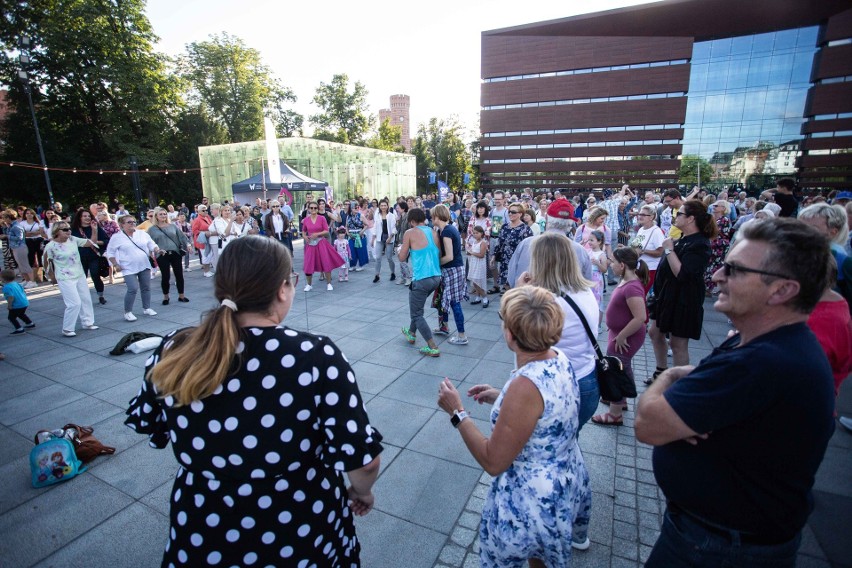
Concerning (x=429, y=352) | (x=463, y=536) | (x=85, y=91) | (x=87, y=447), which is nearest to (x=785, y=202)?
(x=429, y=352)

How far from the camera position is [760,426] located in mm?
1202

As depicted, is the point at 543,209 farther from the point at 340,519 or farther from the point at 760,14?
the point at 760,14

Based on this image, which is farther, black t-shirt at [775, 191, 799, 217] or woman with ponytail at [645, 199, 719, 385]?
black t-shirt at [775, 191, 799, 217]

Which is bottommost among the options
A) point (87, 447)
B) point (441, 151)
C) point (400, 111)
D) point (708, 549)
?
point (87, 447)

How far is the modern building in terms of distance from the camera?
34.8m

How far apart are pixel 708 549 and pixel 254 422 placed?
5.07 ft

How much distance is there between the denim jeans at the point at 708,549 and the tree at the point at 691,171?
47.7 m

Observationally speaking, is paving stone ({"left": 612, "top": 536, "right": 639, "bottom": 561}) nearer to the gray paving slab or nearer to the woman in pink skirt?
the gray paving slab

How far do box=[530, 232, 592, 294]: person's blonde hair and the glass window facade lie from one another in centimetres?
4771

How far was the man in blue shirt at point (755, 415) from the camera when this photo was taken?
1178 millimetres

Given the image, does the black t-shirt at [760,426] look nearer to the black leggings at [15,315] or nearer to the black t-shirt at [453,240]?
the black t-shirt at [453,240]

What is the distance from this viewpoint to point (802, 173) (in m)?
36.7

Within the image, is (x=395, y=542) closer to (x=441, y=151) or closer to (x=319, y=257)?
(x=319, y=257)

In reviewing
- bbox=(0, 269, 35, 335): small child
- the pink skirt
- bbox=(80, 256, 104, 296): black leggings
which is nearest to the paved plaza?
bbox=(0, 269, 35, 335): small child
